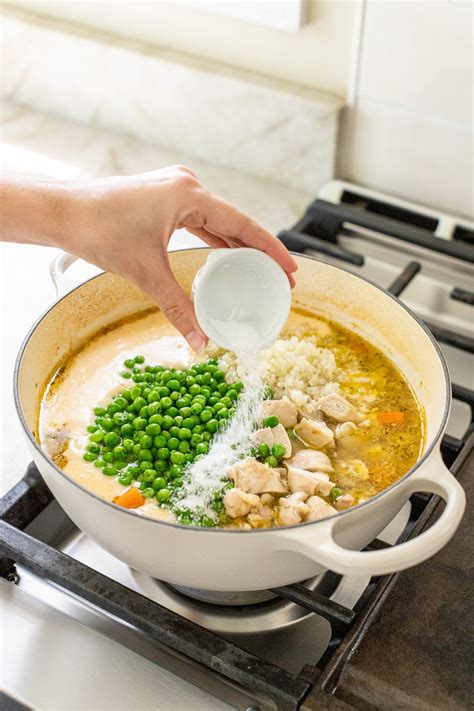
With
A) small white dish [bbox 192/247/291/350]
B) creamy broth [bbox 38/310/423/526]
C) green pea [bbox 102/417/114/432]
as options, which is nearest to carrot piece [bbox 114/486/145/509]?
creamy broth [bbox 38/310/423/526]

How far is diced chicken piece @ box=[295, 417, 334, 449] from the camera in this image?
1.08m

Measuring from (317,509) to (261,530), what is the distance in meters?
0.18

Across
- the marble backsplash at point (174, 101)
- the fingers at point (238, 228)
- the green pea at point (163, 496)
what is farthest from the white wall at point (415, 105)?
the green pea at point (163, 496)

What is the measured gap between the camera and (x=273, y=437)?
1050mm

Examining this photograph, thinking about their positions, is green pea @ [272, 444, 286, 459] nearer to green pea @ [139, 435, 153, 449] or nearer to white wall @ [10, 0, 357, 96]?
green pea @ [139, 435, 153, 449]

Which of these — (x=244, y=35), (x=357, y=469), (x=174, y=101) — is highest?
(x=244, y=35)

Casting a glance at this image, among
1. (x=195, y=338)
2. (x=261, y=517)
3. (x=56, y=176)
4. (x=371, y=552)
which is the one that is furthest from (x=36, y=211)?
(x=56, y=176)

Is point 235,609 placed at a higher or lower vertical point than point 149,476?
lower

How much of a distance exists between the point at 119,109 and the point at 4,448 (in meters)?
0.97

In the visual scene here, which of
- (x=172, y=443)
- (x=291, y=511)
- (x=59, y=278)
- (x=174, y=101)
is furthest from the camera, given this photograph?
(x=174, y=101)

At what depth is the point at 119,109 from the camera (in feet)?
6.22

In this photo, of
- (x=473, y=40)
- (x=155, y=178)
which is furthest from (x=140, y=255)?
(x=473, y=40)

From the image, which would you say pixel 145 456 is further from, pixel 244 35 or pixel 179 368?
pixel 244 35

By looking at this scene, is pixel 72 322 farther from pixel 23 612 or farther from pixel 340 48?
pixel 340 48
